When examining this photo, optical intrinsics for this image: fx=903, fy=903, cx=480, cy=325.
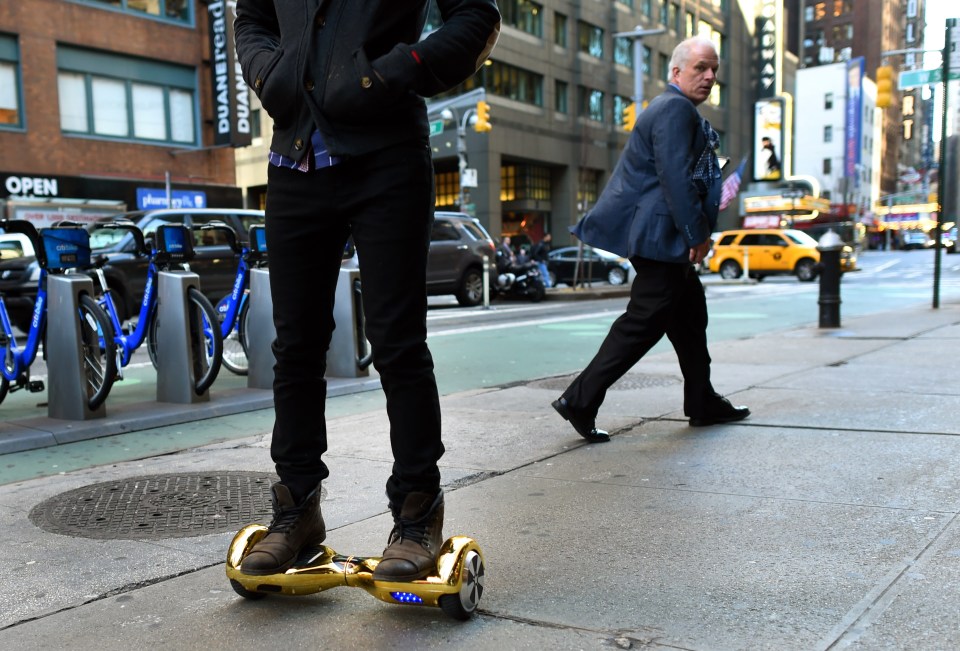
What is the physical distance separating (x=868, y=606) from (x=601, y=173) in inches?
1874

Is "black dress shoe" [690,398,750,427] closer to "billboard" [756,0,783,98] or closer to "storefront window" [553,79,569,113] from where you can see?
"storefront window" [553,79,569,113]

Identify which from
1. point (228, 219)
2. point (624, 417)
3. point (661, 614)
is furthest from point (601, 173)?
point (661, 614)

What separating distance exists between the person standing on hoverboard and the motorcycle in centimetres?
1814

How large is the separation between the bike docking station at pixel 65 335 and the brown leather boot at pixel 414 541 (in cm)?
372

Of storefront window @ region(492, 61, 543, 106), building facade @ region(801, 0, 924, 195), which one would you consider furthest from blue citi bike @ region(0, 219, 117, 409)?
building facade @ region(801, 0, 924, 195)

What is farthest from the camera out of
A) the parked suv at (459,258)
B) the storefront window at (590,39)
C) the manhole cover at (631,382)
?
the storefront window at (590,39)

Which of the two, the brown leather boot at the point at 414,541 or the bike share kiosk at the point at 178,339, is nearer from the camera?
the brown leather boot at the point at 414,541

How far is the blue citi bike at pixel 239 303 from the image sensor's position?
7.26m

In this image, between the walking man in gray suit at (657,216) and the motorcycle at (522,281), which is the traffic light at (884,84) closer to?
the motorcycle at (522,281)

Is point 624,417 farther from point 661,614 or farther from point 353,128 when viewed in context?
point 353,128

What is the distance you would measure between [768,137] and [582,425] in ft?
214

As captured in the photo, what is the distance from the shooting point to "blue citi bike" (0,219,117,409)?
5.59 metres

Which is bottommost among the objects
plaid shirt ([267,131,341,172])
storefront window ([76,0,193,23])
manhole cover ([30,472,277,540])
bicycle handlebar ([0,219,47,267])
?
manhole cover ([30,472,277,540])

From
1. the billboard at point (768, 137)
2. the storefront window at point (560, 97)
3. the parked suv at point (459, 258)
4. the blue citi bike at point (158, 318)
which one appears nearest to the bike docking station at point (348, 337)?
the blue citi bike at point (158, 318)
